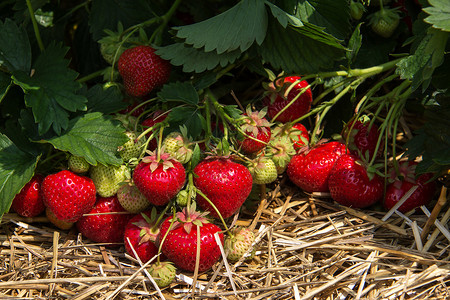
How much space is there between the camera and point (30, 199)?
1468 mm

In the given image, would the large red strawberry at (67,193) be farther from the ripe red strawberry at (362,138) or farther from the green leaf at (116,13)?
the ripe red strawberry at (362,138)

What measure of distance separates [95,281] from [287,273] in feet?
1.58

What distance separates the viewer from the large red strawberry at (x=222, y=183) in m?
1.31

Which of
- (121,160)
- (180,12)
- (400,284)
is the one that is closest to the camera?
(400,284)

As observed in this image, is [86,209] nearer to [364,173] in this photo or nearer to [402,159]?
[364,173]

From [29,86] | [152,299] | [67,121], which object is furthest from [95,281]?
[29,86]

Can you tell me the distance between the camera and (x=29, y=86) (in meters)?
1.39

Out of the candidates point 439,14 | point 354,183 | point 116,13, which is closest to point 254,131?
point 354,183

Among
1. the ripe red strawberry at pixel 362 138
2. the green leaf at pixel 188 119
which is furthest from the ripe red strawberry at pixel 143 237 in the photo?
the ripe red strawberry at pixel 362 138

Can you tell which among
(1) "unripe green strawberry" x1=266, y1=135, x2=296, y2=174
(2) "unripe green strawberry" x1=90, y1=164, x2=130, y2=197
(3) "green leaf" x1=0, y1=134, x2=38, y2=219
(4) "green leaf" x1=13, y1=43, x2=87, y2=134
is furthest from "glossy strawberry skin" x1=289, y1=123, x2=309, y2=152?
(3) "green leaf" x1=0, y1=134, x2=38, y2=219

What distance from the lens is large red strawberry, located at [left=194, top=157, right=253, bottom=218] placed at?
→ 51.7 inches

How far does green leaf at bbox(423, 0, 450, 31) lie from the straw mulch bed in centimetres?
44

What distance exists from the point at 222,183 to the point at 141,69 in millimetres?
428

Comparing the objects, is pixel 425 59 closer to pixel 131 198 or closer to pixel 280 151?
pixel 280 151
